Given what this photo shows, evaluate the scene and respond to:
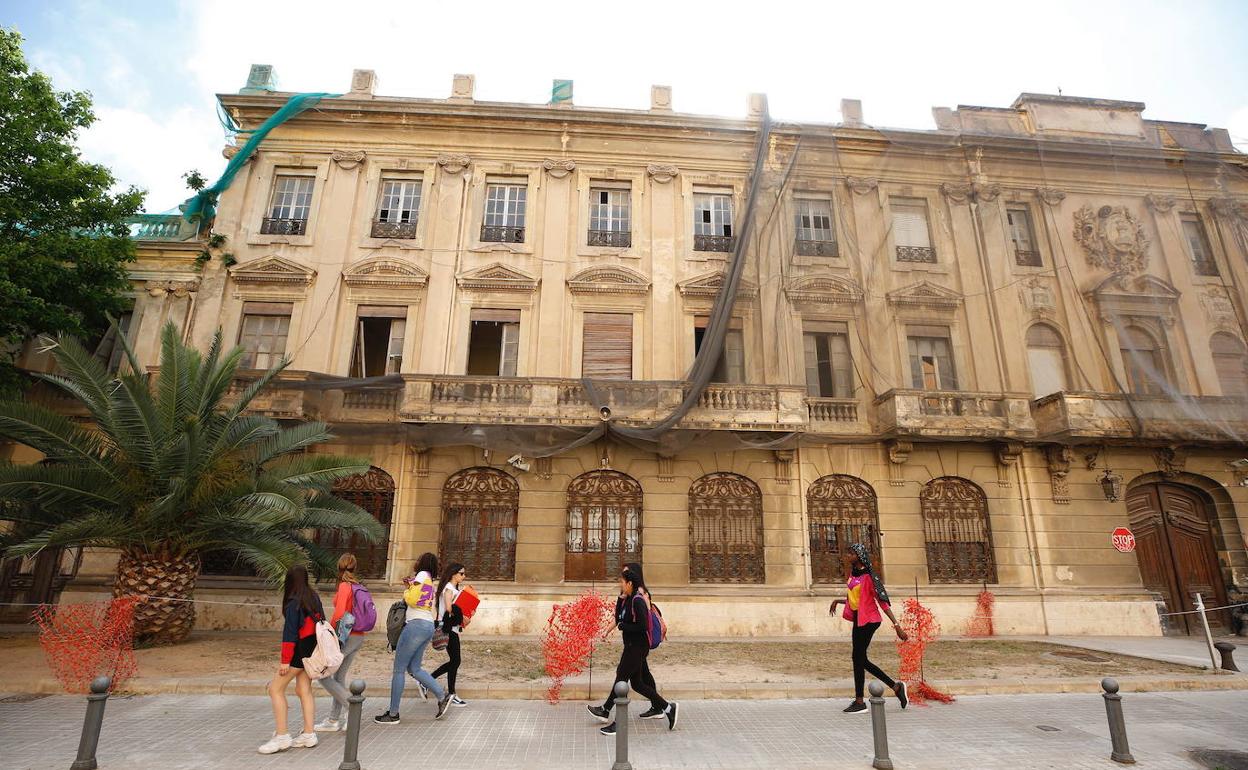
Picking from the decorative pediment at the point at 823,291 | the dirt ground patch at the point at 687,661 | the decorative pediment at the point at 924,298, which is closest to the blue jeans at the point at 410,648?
the dirt ground patch at the point at 687,661

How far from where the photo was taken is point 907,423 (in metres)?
13.3

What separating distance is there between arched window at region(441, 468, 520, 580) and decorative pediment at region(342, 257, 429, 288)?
5.30 meters

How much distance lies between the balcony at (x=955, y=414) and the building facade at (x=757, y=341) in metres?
0.07

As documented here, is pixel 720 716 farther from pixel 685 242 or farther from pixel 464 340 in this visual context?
pixel 685 242

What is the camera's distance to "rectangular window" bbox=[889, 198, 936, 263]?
16.0m

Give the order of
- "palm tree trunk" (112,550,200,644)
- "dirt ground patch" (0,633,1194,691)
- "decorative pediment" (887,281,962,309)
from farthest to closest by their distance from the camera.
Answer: "decorative pediment" (887,281,962,309) → "palm tree trunk" (112,550,200,644) → "dirt ground patch" (0,633,1194,691)

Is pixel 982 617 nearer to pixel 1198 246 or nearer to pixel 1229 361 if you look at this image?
pixel 1229 361

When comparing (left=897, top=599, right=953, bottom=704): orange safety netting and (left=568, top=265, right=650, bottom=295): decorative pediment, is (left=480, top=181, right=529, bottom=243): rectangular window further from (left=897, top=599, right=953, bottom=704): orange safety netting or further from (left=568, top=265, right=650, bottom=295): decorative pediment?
(left=897, top=599, right=953, bottom=704): orange safety netting

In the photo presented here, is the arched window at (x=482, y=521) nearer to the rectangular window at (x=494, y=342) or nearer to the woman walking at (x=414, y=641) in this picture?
the rectangular window at (x=494, y=342)

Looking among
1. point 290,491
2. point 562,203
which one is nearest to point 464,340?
point 562,203

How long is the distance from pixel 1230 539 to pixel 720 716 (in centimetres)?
1547

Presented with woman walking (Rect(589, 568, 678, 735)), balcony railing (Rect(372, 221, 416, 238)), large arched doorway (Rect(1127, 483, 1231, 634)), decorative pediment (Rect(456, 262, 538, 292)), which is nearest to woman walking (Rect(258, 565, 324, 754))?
woman walking (Rect(589, 568, 678, 735))

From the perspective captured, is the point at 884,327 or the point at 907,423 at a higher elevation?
→ the point at 884,327

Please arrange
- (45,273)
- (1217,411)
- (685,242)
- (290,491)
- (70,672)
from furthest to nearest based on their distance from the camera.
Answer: (685,242), (1217,411), (45,273), (290,491), (70,672)
